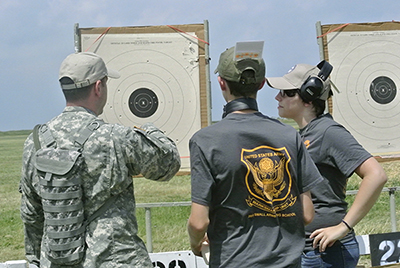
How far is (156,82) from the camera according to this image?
422 centimetres

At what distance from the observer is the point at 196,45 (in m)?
4.06

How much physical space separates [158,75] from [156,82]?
6cm

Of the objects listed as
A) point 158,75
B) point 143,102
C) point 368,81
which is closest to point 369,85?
point 368,81

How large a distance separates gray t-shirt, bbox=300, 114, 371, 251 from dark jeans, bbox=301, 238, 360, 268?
0.03 metres

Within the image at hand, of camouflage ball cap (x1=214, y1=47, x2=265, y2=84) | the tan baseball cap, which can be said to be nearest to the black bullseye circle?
the tan baseball cap

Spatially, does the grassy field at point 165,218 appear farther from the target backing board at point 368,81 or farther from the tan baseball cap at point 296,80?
the tan baseball cap at point 296,80

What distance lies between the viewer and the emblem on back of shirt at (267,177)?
147 cm

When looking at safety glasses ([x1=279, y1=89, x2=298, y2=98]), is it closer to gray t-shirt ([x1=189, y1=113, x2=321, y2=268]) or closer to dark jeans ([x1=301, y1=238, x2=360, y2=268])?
gray t-shirt ([x1=189, y1=113, x2=321, y2=268])

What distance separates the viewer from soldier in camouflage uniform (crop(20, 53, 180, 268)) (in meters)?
1.70

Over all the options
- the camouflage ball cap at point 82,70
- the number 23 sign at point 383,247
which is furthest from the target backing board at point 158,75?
the camouflage ball cap at point 82,70

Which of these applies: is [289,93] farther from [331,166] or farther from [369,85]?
[369,85]

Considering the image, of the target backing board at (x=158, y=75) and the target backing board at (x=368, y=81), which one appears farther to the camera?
the target backing board at (x=368, y=81)

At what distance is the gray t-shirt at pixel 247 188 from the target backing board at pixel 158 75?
8.41 feet

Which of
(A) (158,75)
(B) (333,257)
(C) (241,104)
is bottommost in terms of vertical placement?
(B) (333,257)
